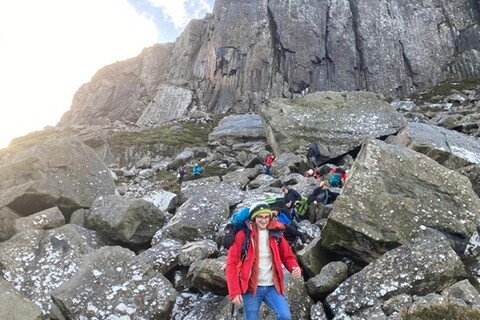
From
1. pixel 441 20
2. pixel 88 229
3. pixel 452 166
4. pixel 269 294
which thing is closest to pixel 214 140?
pixel 452 166

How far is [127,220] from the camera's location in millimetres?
13633

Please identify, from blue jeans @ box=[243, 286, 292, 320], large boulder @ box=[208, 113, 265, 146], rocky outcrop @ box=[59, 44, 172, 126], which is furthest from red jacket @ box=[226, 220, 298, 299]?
rocky outcrop @ box=[59, 44, 172, 126]

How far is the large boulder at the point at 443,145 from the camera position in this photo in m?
22.0

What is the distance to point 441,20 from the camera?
91125mm

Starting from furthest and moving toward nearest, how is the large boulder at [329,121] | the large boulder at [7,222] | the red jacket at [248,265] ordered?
the large boulder at [329,121] → the large boulder at [7,222] → the red jacket at [248,265]

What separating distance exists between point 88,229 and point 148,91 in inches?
4308

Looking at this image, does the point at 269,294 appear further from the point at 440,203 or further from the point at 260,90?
the point at 260,90

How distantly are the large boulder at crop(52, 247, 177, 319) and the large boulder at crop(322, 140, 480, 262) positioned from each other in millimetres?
4481

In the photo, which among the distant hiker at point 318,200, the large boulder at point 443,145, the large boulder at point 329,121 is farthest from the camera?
the large boulder at point 329,121

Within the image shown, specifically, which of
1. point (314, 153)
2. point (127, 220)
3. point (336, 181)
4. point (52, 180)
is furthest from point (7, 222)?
point (314, 153)

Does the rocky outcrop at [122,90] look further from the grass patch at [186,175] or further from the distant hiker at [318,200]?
the distant hiker at [318,200]

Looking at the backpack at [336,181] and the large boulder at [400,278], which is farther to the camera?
Result: the backpack at [336,181]

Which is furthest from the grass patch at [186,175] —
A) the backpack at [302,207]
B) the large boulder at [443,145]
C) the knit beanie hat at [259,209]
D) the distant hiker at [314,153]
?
the knit beanie hat at [259,209]

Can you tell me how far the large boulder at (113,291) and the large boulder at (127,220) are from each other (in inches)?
112
